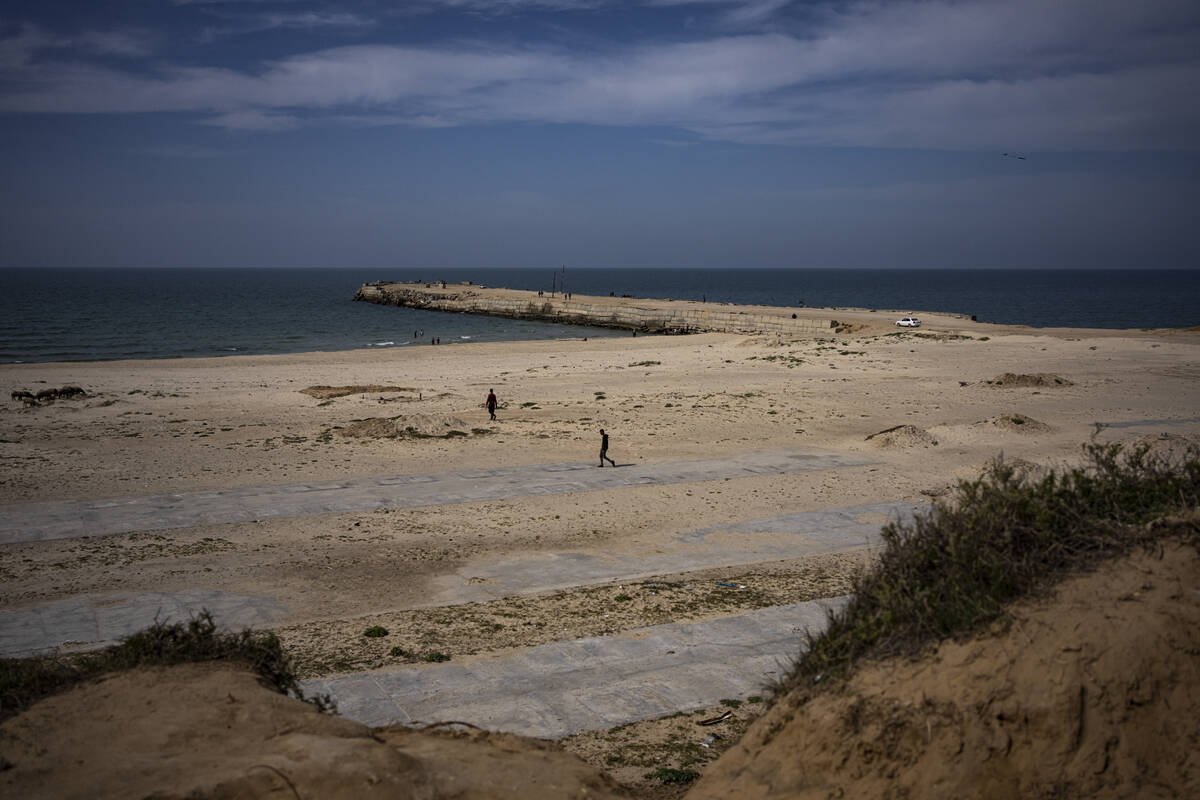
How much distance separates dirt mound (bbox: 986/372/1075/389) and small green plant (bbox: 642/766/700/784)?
2986 centimetres

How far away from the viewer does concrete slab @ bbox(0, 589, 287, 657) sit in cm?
1141

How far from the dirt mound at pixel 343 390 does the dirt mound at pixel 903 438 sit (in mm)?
19211

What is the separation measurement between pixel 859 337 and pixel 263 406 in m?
36.0

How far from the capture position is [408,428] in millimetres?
26234

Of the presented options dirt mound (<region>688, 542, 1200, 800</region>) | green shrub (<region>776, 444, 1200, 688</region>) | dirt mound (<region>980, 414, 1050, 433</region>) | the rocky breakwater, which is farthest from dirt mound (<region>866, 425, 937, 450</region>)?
the rocky breakwater

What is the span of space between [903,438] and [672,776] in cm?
1840

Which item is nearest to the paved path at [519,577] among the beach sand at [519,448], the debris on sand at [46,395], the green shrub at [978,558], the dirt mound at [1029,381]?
the beach sand at [519,448]

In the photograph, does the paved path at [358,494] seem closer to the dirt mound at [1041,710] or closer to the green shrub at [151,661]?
the green shrub at [151,661]

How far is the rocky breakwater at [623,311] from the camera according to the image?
71581 millimetres

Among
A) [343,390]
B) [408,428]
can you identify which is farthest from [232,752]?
[343,390]

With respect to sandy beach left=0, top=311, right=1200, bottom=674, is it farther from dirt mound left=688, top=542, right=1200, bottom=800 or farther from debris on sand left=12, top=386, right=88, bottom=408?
dirt mound left=688, top=542, right=1200, bottom=800

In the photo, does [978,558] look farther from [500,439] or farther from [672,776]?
[500,439]

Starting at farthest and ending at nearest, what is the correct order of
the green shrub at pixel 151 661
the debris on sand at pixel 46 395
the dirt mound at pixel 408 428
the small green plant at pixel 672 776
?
the debris on sand at pixel 46 395
the dirt mound at pixel 408 428
the small green plant at pixel 672 776
the green shrub at pixel 151 661

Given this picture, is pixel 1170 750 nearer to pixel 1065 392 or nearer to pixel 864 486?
pixel 864 486
